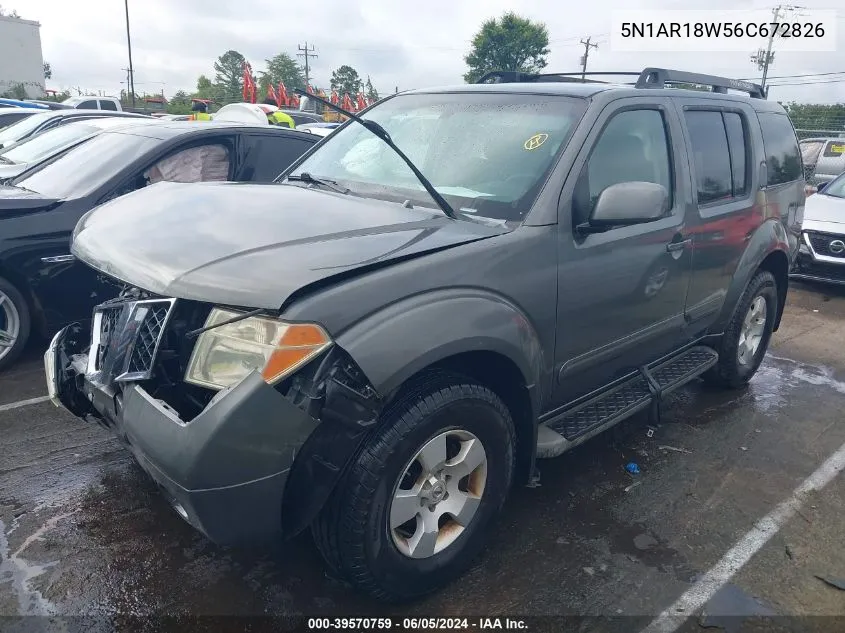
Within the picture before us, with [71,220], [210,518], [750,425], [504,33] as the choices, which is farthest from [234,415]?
[504,33]

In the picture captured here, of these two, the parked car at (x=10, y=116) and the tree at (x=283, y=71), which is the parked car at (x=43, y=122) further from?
the tree at (x=283, y=71)

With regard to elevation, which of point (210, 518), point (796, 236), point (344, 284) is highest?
point (344, 284)

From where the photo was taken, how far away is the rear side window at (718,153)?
3635 millimetres

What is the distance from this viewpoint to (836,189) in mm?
8547

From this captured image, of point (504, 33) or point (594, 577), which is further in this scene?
point (504, 33)

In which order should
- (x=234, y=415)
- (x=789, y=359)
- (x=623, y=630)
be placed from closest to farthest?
1. (x=234, y=415)
2. (x=623, y=630)
3. (x=789, y=359)

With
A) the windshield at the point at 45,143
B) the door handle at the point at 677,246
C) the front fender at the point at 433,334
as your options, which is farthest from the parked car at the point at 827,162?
the front fender at the point at 433,334

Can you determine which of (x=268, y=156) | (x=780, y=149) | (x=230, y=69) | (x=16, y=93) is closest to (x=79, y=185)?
(x=268, y=156)

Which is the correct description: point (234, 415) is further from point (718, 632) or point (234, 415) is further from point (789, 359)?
point (789, 359)

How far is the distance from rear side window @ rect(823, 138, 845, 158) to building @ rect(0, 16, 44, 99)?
58873 millimetres

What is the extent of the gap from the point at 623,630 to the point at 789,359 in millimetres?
3940

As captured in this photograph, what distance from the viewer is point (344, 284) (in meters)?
2.10

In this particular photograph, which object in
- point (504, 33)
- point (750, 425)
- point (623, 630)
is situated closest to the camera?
point (623, 630)

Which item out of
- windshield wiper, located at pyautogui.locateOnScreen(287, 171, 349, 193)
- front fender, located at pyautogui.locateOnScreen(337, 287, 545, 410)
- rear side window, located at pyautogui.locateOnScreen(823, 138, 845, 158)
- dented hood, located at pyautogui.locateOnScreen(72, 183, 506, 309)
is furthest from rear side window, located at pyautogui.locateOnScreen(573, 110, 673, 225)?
rear side window, located at pyautogui.locateOnScreen(823, 138, 845, 158)
